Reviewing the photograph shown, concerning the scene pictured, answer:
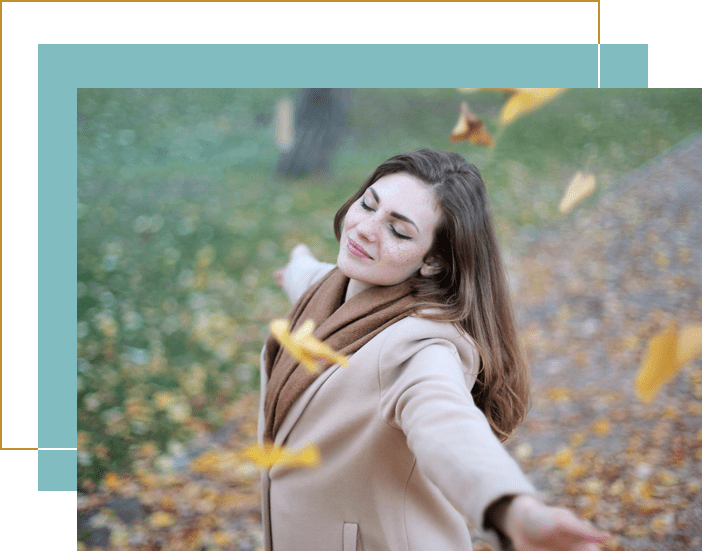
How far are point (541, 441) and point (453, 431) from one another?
2.85 m

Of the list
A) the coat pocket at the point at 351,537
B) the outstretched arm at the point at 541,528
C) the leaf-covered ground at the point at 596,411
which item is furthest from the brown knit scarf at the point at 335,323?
the leaf-covered ground at the point at 596,411

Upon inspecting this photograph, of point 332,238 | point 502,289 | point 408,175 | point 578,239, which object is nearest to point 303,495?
point 502,289

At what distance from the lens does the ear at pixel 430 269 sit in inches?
55.5

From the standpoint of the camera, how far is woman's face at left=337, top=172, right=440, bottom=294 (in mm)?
1351

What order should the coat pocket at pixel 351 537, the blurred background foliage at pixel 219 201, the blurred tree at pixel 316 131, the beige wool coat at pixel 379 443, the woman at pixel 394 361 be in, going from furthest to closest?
the blurred tree at pixel 316 131
the blurred background foliage at pixel 219 201
the coat pocket at pixel 351 537
the woman at pixel 394 361
the beige wool coat at pixel 379 443

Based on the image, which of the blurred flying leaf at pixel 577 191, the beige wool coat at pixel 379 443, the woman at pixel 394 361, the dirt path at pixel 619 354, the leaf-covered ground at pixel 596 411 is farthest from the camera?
the blurred flying leaf at pixel 577 191

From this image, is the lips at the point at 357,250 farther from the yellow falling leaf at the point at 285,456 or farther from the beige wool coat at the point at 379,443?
the yellow falling leaf at the point at 285,456

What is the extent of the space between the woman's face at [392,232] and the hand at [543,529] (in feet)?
2.15

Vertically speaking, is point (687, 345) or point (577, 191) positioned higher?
point (577, 191)

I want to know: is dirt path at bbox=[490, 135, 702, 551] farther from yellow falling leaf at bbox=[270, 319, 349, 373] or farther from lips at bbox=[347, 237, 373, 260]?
lips at bbox=[347, 237, 373, 260]

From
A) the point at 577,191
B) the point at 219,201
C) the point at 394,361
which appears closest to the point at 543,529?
the point at 394,361

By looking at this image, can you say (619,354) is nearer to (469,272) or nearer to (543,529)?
(469,272)

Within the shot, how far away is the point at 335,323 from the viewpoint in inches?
56.0

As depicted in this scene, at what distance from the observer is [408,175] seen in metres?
1.40
